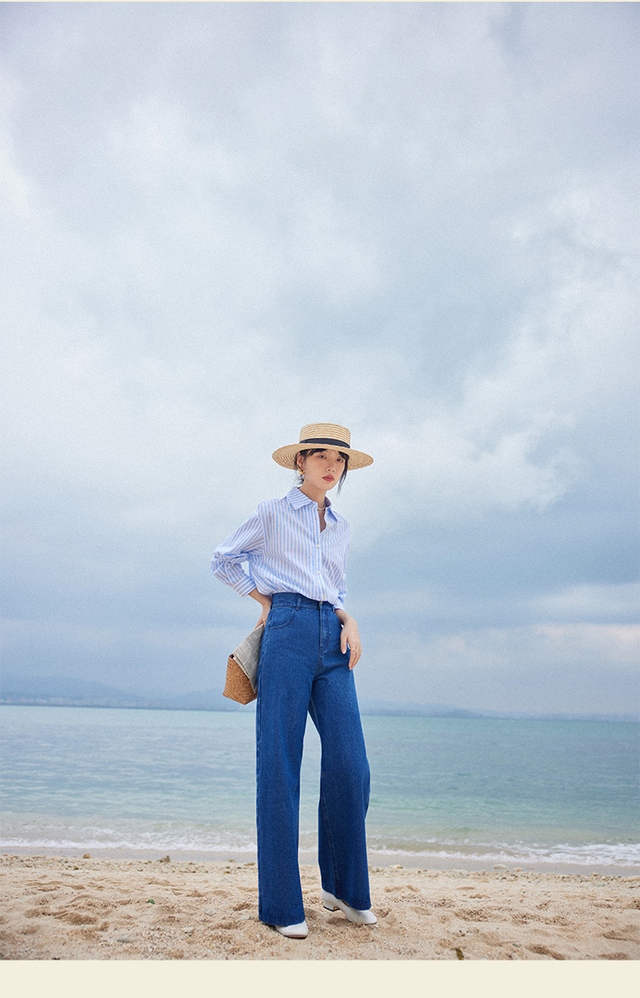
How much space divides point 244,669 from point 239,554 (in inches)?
21.1

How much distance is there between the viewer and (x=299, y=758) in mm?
2646

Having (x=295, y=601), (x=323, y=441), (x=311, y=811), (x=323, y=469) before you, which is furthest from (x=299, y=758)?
(x=311, y=811)

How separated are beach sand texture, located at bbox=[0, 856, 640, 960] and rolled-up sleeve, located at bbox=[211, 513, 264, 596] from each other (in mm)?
1412

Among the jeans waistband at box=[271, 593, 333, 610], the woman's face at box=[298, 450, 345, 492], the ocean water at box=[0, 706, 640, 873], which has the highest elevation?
the woman's face at box=[298, 450, 345, 492]

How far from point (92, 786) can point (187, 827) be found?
3431 mm

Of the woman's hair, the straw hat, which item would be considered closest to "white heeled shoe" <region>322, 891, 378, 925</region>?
the woman's hair

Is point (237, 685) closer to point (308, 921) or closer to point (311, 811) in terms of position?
point (308, 921)

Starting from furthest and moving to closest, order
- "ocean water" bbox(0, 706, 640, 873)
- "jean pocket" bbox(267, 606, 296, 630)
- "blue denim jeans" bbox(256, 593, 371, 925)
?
"ocean water" bbox(0, 706, 640, 873) → "jean pocket" bbox(267, 606, 296, 630) → "blue denim jeans" bbox(256, 593, 371, 925)

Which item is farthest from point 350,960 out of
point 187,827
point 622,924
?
point 187,827

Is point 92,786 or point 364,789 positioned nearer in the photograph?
point 364,789

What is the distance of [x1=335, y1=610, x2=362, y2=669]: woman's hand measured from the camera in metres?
2.81

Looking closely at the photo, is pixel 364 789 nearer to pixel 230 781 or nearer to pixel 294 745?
pixel 294 745

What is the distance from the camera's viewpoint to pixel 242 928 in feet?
8.27

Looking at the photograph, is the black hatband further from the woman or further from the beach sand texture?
the beach sand texture
